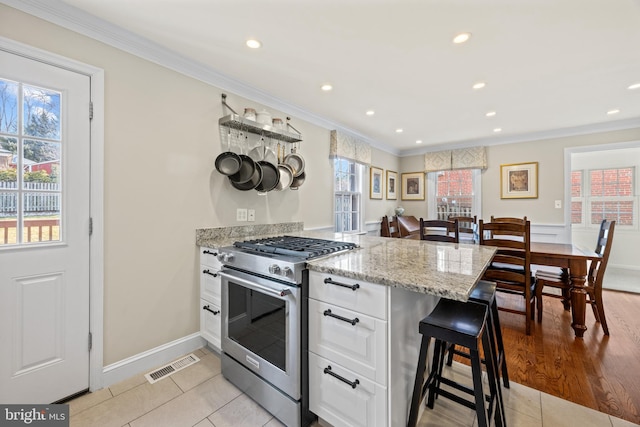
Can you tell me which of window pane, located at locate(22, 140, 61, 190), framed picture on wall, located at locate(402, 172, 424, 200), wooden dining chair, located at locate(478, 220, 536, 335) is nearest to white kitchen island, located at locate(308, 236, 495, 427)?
wooden dining chair, located at locate(478, 220, 536, 335)

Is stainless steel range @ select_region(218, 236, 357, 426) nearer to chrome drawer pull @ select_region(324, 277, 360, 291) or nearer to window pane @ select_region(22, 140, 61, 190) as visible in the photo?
chrome drawer pull @ select_region(324, 277, 360, 291)

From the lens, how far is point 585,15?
1.62 m

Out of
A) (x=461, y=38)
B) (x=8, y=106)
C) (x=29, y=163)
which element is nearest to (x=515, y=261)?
(x=461, y=38)

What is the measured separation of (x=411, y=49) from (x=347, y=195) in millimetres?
2488

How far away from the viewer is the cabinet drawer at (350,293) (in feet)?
3.80

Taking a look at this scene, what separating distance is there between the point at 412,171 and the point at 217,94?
4.29 meters

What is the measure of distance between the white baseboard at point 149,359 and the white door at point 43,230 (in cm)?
13

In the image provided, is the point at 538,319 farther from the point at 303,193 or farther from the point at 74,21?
the point at 74,21

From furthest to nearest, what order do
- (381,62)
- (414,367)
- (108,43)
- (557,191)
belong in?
(557,191)
(381,62)
(108,43)
(414,367)

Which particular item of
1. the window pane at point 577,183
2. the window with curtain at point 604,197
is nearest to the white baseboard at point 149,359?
the window with curtain at point 604,197

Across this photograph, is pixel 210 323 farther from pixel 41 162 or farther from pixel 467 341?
pixel 467 341

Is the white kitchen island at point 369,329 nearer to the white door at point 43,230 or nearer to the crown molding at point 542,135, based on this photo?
the white door at point 43,230

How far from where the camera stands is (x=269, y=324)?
5.15 feet

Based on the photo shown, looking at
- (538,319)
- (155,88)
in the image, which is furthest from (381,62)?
(538,319)
